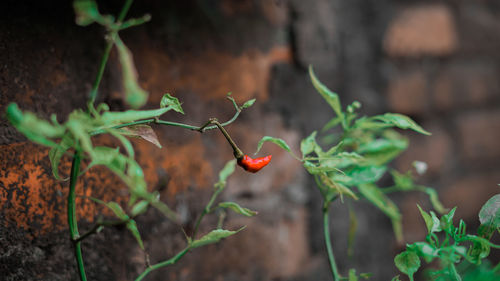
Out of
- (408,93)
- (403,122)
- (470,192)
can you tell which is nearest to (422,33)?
(408,93)

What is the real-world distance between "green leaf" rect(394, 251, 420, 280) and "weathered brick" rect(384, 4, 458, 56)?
29.9 inches

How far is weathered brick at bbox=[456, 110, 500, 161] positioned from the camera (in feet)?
3.93

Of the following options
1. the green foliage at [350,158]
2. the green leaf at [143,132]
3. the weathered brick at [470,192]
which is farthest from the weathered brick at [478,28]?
the green leaf at [143,132]

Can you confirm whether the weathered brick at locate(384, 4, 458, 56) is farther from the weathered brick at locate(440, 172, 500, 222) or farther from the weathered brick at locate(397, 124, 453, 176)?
the weathered brick at locate(440, 172, 500, 222)

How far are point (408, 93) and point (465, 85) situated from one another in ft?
0.81

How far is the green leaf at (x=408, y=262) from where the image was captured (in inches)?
15.1

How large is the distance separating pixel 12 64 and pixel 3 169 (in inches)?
4.9

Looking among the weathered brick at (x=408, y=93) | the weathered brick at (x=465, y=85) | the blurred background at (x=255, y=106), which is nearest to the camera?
the blurred background at (x=255, y=106)

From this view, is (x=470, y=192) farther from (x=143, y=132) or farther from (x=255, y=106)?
(x=143, y=132)

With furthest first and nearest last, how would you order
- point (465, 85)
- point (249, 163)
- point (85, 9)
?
1. point (465, 85)
2. point (249, 163)
3. point (85, 9)

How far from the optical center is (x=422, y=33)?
1.11 m

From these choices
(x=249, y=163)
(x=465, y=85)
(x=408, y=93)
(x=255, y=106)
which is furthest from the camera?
(x=465, y=85)

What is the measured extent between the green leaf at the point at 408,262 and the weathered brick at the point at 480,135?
3.05 feet

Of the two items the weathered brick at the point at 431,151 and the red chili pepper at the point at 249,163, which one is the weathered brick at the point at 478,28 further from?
the red chili pepper at the point at 249,163
